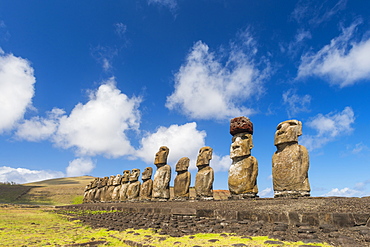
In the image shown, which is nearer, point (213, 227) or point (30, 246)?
point (30, 246)

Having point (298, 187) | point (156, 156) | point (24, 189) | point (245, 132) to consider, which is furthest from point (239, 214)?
point (24, 189)

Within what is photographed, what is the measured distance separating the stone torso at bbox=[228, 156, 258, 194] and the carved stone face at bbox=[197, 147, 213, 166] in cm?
225

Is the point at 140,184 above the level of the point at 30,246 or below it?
above

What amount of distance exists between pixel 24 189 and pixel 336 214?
5461cm

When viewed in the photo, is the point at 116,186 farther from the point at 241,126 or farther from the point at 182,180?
the point at 241,126

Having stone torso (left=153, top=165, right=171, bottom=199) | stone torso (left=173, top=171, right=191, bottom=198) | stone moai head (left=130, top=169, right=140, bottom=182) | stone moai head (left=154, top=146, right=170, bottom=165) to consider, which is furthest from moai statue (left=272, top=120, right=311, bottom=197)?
stone moai head (left=130, top=169, right=140, bottom=182)

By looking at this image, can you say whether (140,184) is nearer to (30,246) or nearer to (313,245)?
(30,246)

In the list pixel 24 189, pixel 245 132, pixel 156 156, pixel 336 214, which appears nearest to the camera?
pixel 336 214

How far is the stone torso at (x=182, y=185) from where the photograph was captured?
44.0 ft

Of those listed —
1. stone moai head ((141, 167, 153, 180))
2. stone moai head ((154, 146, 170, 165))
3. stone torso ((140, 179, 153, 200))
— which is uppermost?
stone moai head ((154, 146, 170, 165))

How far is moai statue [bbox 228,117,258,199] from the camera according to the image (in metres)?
9.80

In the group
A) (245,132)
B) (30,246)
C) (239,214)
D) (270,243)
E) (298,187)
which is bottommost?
(30,246)

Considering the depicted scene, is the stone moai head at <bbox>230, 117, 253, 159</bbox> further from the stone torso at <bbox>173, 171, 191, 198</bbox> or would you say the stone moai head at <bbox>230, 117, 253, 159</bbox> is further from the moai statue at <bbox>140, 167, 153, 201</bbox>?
the moai statue at <bbox>140, 167, 153, 201</bbox>

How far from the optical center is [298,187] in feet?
26.8
